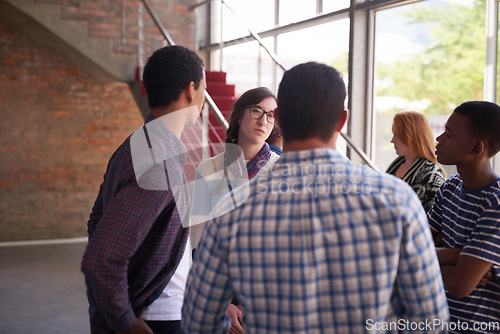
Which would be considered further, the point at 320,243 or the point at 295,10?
the point at 295,10

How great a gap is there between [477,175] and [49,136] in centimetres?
642

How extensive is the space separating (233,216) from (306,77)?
1.04ft

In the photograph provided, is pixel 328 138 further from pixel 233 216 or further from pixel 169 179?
pixel 169 179

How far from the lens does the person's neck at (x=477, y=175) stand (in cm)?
160

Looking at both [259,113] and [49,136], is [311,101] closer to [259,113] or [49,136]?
[259,113]

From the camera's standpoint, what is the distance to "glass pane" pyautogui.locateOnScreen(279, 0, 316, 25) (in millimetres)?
5863

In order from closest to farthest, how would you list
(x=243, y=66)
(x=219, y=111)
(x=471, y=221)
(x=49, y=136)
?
(x=471, y=221) < (x=219, y=111) < (x=49, y=136) < (x=243, y=66)

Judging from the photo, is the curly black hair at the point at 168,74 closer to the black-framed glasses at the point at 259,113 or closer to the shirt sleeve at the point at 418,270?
the shirt sleeve at the point at 418,270

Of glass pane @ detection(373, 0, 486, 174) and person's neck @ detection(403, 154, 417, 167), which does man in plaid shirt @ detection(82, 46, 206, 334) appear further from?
glass pane @ detection(373, 0, 486, 174)

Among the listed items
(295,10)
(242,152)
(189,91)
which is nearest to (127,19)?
(295,10)

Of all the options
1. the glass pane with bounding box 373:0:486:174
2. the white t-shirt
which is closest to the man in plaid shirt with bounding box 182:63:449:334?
the white t-shirt

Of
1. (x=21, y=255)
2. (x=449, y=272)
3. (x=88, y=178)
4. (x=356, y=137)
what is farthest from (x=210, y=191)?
(x=88, y=178)

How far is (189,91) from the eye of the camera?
1410 millimetres

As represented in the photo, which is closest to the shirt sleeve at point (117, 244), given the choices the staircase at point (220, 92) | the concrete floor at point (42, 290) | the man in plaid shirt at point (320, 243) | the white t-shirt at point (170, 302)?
the white t-shirt at point (170, 302)
